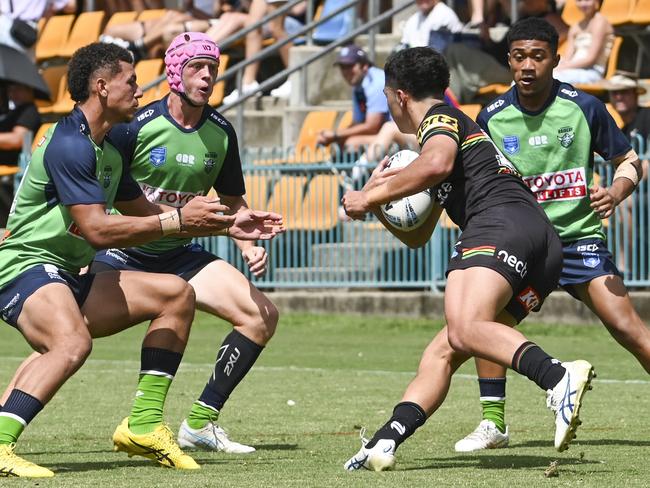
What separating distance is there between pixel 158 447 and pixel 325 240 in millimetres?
10553

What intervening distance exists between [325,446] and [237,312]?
90cm

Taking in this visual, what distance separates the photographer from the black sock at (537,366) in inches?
267

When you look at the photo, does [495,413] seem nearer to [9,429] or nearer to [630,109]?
[9,429]

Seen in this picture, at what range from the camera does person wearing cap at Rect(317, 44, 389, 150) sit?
18.4m

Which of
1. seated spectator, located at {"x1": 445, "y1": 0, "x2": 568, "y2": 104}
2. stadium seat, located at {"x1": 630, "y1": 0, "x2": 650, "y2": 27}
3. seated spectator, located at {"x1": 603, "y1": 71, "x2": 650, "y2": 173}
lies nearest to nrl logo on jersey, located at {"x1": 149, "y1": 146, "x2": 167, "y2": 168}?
seated spectator, located at {"x1": 603, "y1": 71, "x2": 650, "y2": 173}

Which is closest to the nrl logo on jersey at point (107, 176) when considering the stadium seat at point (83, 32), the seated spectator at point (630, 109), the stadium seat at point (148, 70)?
the seated spectator at point (630, 109)

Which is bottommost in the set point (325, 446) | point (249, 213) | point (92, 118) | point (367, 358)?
point (367, 358)

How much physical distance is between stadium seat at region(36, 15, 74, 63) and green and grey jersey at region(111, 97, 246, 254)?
1658 centimetres

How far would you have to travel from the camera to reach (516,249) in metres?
7.19

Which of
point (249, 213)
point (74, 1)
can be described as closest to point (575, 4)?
point (74, 1)

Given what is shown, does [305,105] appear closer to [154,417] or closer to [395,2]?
[395,2]

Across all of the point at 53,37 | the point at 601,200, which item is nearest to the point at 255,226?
the point at 601,200

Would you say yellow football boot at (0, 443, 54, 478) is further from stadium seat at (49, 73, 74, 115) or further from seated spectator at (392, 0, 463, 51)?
stadium seat at (49, 73, 74, 115)

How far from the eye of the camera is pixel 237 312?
8.62 meters
